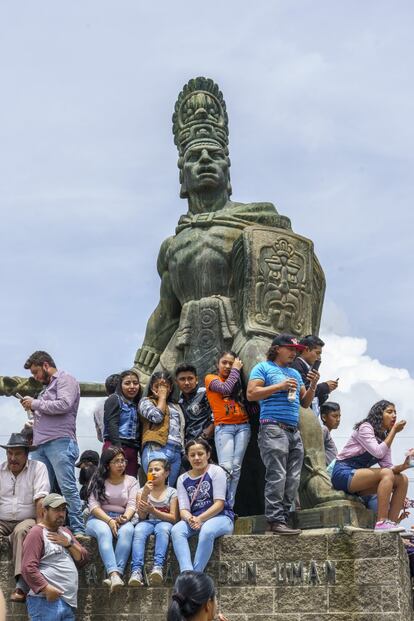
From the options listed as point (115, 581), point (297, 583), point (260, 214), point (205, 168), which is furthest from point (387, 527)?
point (205, 168)

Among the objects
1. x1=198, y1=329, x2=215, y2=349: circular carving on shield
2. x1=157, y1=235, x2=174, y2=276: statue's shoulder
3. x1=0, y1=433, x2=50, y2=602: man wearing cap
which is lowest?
x1=0, y1=433, x2=50, y2=602: man wearing cap

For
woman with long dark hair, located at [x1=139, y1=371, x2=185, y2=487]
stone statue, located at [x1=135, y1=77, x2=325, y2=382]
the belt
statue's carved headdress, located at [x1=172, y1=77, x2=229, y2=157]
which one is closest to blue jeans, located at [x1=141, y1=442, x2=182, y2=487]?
woman with long dark hair, located at [x1=139, y1=371, x2=185, y2=487]

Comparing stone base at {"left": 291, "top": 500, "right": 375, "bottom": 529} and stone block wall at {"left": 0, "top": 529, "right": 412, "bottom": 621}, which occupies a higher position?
stone base at {"left": 291, "top": 500, "right": 375, "bottom": 529}

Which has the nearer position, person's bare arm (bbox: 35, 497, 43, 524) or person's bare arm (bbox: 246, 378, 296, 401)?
person's bare arm (bbox: 35, 497, 43, 524)

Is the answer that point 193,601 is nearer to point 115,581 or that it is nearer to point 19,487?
point 115,581

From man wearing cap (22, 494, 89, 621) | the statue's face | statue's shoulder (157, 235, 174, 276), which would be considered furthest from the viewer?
statue's shoulder (157, 235, 174, 276)

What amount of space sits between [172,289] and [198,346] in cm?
95

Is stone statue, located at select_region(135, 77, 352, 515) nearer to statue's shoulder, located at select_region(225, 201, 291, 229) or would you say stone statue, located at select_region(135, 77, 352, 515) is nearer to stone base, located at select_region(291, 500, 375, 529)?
statue's shoulder, located at select_region(225, 201, 291, 229)

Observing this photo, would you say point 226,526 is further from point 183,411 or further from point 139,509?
point 183,411

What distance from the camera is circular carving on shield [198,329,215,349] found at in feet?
35.9

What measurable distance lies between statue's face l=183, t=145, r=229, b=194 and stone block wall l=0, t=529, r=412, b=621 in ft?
13.3

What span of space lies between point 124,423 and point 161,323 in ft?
6.86

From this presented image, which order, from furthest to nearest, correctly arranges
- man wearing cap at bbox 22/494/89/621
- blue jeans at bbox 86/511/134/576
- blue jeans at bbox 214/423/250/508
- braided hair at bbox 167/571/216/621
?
blue jeans at bbox 214/423/250/508
blue jeans at bbox 86/511/134/576
man wearing cap at bbox 22/494/89/621
braided hair at bbox 167/571/216/621

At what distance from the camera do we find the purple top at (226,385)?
9688mm
